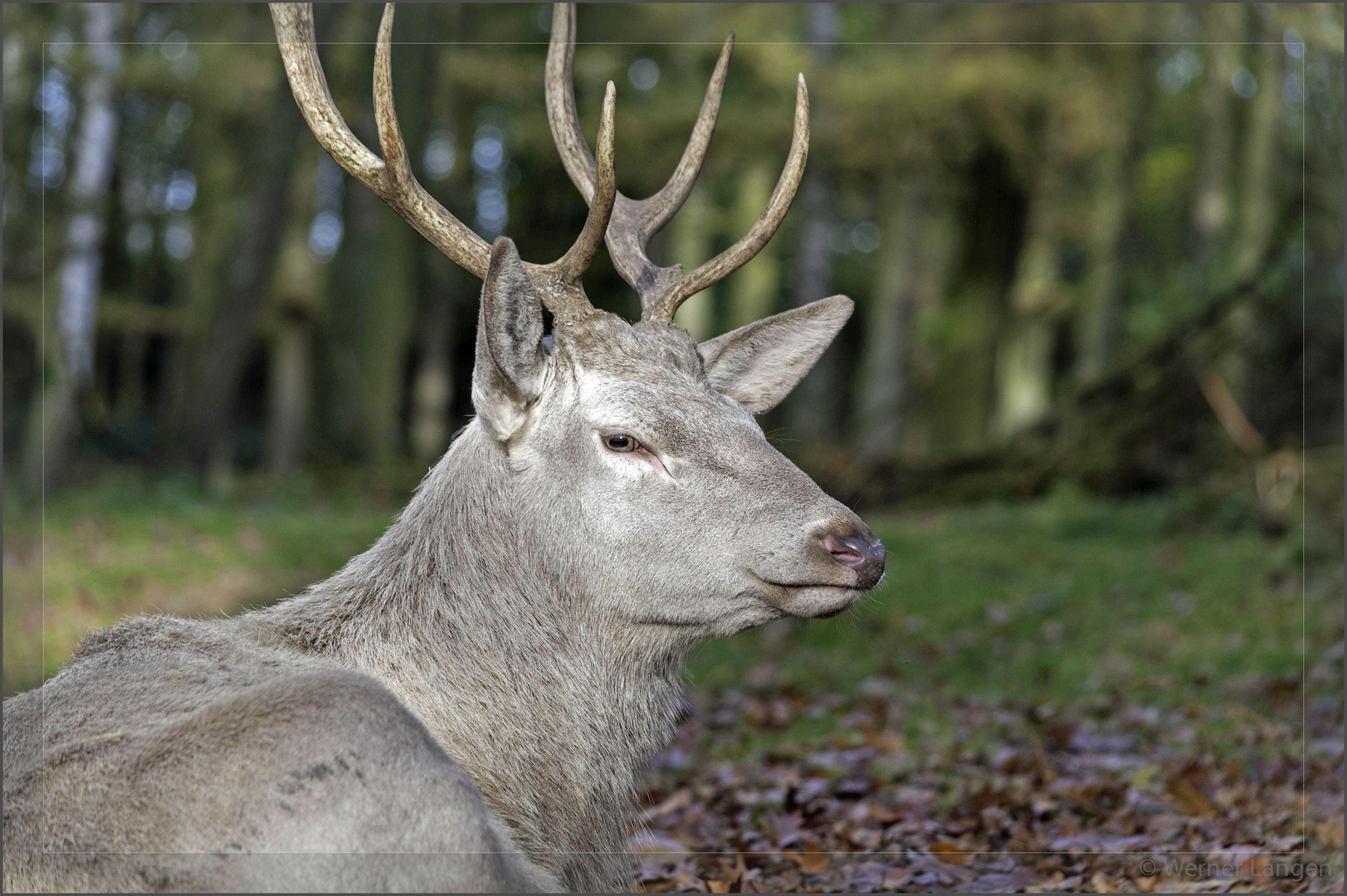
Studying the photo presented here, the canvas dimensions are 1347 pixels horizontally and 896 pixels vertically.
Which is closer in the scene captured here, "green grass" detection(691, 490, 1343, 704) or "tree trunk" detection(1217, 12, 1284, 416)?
"green grass" detection(691, 490, 1343, 704)

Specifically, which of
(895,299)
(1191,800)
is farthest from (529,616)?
(895,299)

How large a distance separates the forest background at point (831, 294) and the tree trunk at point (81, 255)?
0.06 m

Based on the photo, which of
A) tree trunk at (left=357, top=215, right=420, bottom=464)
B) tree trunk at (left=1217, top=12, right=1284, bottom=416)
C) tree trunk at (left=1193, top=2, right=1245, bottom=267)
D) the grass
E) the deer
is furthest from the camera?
tree trunk at (left=357, top=215, right=420, bottom=464)

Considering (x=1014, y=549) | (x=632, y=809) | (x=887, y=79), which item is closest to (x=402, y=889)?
(x=632, y=809)

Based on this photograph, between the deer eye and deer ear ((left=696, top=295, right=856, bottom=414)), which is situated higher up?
deer ear ((left=696, top=295, right=856, bottom=414))

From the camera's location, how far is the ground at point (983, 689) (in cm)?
496

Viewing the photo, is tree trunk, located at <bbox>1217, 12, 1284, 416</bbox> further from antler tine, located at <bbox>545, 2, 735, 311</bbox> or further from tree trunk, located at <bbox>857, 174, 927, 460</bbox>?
antler tine, located at <bbox>545, 2, 735, 311</bbox>

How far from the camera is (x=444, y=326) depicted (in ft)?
70.5

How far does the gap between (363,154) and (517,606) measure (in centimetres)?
166

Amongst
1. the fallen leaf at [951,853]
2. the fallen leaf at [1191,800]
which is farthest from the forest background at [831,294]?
the fallen leaf at [951,853]

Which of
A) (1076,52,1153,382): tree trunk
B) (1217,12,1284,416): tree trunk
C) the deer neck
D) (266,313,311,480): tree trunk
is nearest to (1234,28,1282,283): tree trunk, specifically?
(1217,12,1284,416): tree trunk

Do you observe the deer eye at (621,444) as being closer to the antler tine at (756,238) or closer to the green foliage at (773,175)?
the antler tine at (756,238)

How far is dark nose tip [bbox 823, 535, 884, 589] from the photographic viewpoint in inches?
138

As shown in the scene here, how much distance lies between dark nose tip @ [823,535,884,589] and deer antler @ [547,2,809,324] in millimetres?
1164
